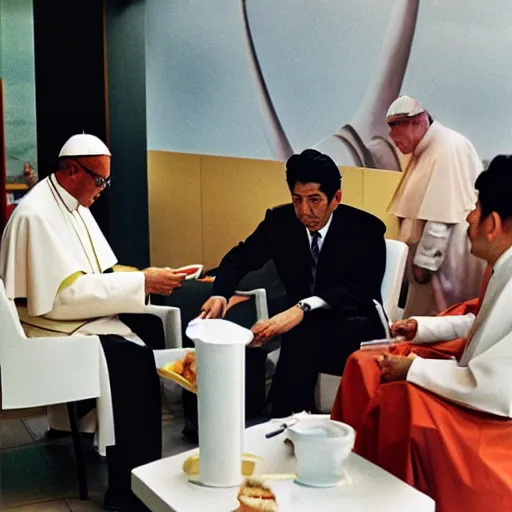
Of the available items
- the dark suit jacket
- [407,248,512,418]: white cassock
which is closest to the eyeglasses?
the dark suit jacket

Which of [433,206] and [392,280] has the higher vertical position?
[433,206]

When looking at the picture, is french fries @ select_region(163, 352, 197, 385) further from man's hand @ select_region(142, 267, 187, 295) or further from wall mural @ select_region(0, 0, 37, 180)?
wall mural @ select_region(0, 0, 37, 180)

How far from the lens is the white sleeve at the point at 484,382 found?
6.08 feet

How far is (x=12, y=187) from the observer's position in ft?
12.5

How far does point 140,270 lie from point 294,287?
91 centimetres

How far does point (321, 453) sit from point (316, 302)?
134 cm

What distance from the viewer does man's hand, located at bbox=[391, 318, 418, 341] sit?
265 cm

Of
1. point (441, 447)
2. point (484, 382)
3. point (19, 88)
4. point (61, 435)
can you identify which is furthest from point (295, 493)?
point (19, 88)

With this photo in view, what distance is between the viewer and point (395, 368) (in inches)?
84.0

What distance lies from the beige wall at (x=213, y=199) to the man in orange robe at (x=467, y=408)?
26.4 inches

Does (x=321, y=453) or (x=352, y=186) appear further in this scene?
(x=352, y=186)

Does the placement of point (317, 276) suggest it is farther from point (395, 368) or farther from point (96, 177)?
point (96, 177)

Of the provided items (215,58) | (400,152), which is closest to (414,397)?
(400,152)

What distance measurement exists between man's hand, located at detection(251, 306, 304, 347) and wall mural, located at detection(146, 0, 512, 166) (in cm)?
61
